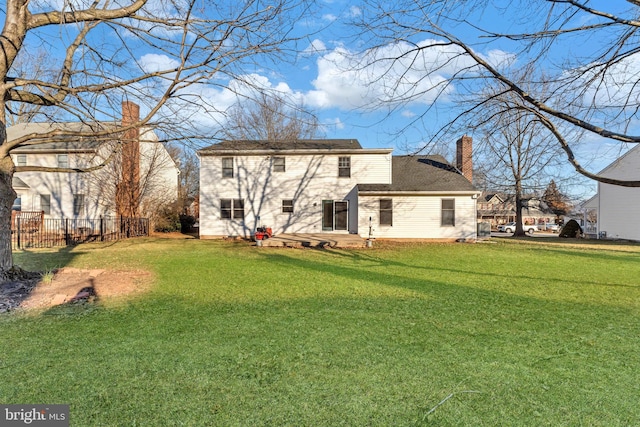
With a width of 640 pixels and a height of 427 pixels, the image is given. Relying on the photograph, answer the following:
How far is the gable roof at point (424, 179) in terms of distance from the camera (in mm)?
17391

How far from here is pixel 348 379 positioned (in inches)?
120

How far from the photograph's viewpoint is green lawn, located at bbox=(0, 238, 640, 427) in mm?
2572

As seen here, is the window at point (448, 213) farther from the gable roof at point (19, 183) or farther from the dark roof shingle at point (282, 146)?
the gable roof at point (19, 183)

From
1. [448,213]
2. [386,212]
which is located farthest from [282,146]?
[448,213]

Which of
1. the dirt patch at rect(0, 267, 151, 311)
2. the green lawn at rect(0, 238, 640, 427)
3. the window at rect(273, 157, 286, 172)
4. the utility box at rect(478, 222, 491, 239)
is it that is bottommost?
the green lawn at rect(0, 238, 640, 427)

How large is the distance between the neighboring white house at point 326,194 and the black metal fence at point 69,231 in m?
4.53

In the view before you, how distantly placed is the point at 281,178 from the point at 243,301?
13360 mm

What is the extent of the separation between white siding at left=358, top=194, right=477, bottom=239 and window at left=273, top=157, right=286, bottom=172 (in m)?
4.83

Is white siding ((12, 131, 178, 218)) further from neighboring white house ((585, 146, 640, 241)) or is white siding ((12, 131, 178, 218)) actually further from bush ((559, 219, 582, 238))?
neighboring white house ((585, 146, 640, 241))

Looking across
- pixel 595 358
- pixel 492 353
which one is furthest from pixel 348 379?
pixel 595 358

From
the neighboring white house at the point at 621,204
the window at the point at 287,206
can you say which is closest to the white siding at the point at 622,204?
the neighboring white house at the point at 621,204

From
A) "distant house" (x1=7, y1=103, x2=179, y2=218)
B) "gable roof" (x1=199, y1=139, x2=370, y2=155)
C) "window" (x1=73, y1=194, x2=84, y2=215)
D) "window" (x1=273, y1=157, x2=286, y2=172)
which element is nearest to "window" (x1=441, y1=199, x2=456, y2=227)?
"gable roof" (x1=199, y1=139, x2=370, y2=155)

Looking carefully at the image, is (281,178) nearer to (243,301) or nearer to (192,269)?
(192,269)

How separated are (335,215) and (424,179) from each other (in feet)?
17.6
